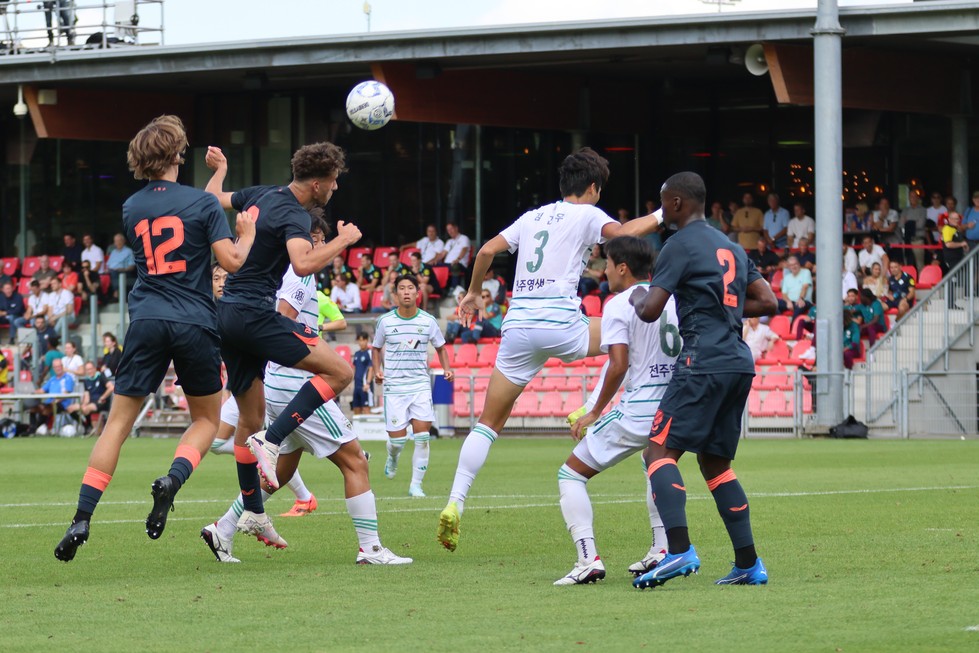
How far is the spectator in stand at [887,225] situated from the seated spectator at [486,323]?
6926mm

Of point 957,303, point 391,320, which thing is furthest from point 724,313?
point 957,303

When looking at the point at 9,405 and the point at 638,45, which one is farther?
the point at 9,405

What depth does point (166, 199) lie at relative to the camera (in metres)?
8.27

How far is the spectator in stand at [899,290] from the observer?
84.9 feet

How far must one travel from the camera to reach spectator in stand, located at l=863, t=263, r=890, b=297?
26.6 meters

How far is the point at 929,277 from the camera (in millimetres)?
26859

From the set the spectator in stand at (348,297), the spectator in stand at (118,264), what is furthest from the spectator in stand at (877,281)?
the spectator in stand at (118,264)

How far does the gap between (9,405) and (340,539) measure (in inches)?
873

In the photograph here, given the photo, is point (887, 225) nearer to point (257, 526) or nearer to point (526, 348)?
point (526, 348)

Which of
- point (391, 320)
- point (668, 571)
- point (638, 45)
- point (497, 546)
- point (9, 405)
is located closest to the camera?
point (668, 571)

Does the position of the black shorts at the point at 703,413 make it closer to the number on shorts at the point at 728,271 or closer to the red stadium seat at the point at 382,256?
the number on shorts at the point at 728,271

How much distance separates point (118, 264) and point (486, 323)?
1010cm

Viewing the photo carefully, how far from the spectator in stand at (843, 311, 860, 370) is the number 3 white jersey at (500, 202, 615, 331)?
57.0ft

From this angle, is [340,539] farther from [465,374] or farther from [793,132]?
[793,132]
